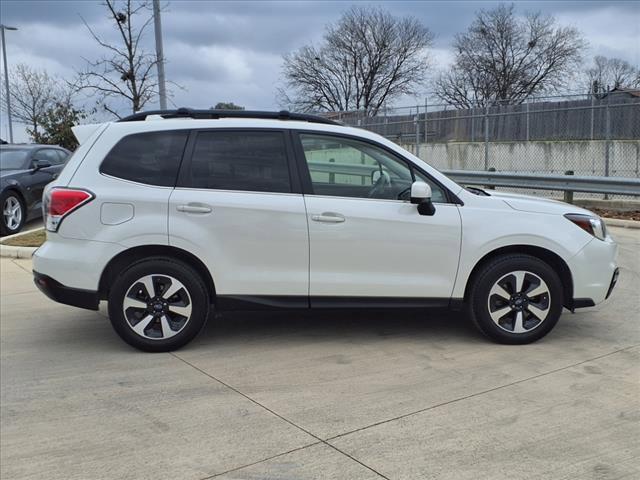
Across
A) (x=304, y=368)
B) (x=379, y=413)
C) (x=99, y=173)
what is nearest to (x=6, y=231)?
(x=99, y=173)

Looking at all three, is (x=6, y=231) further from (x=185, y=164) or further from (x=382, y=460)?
(x=382, y=460)

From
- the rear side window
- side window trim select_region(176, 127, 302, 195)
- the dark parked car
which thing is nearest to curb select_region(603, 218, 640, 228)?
side window trim select_region(176, 127, 302, 195)

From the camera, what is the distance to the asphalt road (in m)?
3.14

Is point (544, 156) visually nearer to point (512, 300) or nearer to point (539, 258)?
point (539, 258)

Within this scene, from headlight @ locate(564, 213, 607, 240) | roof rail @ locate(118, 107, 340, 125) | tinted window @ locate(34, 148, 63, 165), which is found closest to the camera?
headlight @ locate(564, 213, 607, 240)

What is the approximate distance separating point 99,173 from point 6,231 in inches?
284

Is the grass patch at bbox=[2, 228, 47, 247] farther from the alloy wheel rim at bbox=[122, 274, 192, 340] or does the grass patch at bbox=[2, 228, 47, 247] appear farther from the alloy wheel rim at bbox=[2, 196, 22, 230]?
the alloy wheel rim at bbox=[122, 274, 192, 340]

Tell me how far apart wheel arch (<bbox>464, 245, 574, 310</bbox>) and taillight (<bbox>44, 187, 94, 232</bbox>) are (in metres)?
3.05

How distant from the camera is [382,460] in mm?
3148

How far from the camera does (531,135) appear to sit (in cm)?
2206

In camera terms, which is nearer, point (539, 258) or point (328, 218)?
point (328, 218)

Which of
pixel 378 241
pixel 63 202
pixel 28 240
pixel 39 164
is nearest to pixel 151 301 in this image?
pixel 63 202

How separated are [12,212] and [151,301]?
752cm

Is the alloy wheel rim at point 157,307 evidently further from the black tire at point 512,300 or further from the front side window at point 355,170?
the black tire at point 512,300
